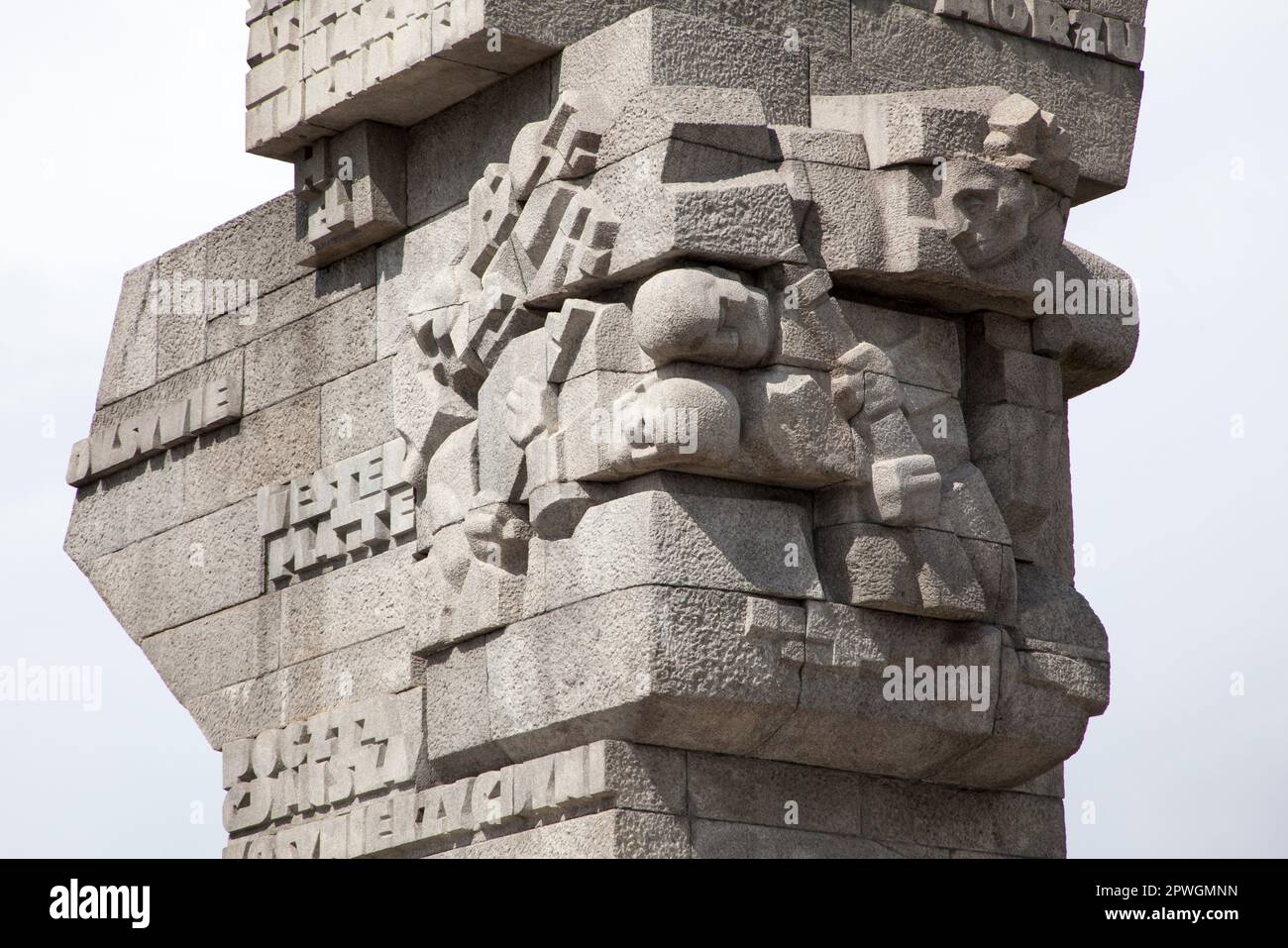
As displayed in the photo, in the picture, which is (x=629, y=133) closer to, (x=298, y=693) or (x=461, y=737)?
(x=461, y=737)

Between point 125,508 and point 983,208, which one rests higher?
point 983,208

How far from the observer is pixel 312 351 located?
1253 cm

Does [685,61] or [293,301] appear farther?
[293,301]

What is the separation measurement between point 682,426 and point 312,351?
290 centimetres

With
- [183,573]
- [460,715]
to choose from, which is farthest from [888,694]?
[183,573]

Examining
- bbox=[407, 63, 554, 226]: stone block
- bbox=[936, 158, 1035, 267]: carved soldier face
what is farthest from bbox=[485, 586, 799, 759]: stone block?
bbox=[407, 63, 554, 226]: stone block

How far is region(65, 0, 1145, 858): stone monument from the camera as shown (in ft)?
33.8

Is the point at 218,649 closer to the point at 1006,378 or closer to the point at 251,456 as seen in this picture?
the point at 251,456

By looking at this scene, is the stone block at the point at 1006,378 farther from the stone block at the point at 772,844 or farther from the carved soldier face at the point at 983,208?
the stone block at the point at 772,844

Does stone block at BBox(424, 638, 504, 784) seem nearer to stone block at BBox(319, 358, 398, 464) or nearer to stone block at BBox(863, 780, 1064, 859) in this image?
stone block at BBox(319, 358, 398, 464)

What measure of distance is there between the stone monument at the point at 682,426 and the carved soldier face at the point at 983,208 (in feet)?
0.06

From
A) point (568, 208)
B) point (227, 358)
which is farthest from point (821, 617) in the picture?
point (227, 358)

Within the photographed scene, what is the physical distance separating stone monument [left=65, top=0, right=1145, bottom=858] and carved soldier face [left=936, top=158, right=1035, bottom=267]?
17 mm

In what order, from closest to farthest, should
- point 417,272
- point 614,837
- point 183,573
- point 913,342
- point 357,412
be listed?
point 614,837 → point 913,342 → point 417,272 → point 357,412 → point 183,573
